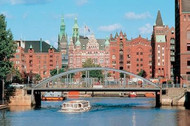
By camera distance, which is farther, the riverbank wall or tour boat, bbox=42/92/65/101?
tour boat, bbox=42/92/65/101

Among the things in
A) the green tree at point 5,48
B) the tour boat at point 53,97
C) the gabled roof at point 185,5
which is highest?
the gabled roof at point 185,5

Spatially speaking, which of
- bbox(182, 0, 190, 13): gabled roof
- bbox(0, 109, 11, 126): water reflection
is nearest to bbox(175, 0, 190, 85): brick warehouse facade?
bbox(182, 0, 190, 13): gabled roof

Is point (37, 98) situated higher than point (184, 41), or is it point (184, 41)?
point (184, 41)

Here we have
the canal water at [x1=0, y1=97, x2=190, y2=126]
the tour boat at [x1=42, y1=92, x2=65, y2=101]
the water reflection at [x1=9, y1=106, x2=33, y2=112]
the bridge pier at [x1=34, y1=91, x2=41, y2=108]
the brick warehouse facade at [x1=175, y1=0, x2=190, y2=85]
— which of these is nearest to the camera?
the canal water at [x1=0, y1=97, x2=190, y2=126]

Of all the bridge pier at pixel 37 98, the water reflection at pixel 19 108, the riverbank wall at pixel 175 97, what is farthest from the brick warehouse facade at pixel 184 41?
the water reflection at pixel 19 108

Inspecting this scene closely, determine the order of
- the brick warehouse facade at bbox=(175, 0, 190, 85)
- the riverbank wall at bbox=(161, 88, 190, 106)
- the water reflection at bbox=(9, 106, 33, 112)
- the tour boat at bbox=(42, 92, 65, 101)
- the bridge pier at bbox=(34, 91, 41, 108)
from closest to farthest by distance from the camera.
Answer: the water reflection at bbox=(9, 106, 33, 112)
the riverbank wall at bbox=(161, 88, 190, 106)
the bridge pier at bbox=(34, 91, 41, 108)
the brick warehouse facade at bbox=(175, 0, 190, 85)
the tour boat at bbox=(42, 92, 65, 101)

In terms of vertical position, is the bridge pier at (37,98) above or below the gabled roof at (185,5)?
below

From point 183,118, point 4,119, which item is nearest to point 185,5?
point 183,118

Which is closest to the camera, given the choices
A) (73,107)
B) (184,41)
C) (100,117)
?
(100,117)

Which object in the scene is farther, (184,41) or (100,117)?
(184,41)

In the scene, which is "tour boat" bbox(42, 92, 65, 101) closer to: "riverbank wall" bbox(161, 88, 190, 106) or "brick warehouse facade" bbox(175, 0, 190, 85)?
"brick warehouse facade" bbox(175, 0, 190, 85)

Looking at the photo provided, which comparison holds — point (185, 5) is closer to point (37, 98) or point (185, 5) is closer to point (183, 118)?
point (37, 98)

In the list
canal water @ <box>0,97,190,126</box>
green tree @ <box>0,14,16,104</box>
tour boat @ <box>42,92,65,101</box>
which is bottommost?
canal water @ <box>0,97,190,126</box>

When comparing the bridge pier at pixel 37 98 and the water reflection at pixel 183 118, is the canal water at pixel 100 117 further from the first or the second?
the bridge pier at pixel 37 98
